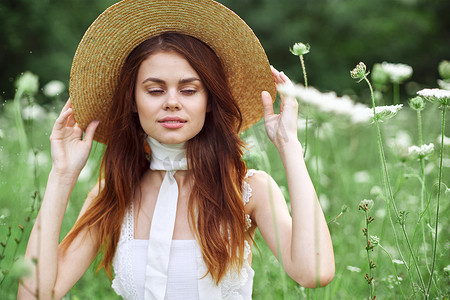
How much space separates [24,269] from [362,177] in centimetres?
252

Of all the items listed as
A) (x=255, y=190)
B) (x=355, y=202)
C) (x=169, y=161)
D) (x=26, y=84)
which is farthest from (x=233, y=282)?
(x=355, y=202)

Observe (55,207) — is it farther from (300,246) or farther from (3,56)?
(3,56)

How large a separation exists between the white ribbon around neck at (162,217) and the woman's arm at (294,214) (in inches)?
10.0

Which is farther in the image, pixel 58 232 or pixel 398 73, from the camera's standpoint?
pixel 398 73

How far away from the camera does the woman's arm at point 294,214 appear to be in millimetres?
1334

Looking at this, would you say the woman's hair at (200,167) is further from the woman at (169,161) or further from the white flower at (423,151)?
the white flower at (423,151)

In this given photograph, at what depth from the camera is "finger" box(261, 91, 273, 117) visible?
1569mm

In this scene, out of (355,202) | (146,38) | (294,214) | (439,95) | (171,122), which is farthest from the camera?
(355,202)

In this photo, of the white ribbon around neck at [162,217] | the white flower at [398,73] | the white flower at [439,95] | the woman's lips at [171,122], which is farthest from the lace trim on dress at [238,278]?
the white flower at [398,73]

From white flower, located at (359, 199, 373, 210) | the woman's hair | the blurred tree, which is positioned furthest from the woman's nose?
the blurred tree

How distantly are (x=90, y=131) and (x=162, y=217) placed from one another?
374 millimetres

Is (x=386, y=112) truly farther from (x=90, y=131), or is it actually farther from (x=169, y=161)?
(x=90, y=131)

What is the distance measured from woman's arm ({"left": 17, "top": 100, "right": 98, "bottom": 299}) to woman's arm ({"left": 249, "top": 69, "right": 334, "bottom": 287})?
1.78 ft

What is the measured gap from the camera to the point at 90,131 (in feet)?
5.36
